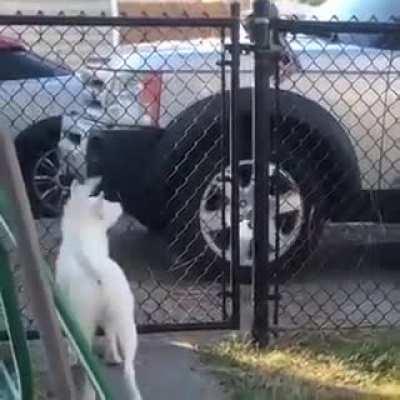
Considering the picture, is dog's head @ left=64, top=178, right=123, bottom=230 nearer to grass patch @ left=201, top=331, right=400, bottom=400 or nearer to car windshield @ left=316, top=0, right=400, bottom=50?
grass patch @ left=201, top=331, right=400, bottom=400

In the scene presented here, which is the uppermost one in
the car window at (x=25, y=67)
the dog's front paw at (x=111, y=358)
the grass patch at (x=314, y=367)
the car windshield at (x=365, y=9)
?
the car windshield at (x=365, y=9)

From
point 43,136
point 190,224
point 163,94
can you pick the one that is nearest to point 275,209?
point 190,224

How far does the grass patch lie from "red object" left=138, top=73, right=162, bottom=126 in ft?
4.99

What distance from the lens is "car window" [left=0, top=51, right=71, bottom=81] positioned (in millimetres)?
8508

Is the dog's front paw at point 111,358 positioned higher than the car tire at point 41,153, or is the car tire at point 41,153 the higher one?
the car tire at point 41,153

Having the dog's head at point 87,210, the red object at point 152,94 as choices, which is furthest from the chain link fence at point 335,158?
the dog's head at point 87,210

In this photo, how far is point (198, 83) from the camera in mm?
6301

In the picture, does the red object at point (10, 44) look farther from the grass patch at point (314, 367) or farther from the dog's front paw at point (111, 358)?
the dog's front paw at point (111, 358)

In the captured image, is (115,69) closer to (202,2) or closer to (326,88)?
(326,88)

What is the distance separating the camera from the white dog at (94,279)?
4.17 m

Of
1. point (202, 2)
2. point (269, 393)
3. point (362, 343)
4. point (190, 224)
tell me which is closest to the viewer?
point (269, 393)

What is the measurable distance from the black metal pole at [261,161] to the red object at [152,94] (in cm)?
116

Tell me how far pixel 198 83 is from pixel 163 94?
21 centimetres

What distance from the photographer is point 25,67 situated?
28.1ft
